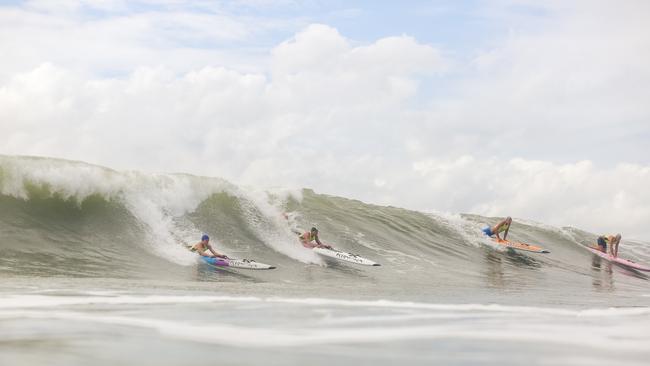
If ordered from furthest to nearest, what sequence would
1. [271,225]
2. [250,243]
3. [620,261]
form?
[620,261] → [271,225] → [250,243]

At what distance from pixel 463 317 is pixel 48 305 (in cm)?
542

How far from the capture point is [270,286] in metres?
13.5

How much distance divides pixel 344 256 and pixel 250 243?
9.86 feet

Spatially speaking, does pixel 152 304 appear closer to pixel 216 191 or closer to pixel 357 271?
pixel 357 271

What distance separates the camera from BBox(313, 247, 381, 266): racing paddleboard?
745 inches

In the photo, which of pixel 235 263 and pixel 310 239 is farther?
pixel 310 239

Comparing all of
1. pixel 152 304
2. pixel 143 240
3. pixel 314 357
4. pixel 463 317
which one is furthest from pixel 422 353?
pixel 143 240

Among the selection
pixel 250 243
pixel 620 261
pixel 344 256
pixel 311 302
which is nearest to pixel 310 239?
pixel 344 256

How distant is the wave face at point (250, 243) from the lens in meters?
14.6

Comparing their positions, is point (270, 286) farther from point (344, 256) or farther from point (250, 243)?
point (250, 243)

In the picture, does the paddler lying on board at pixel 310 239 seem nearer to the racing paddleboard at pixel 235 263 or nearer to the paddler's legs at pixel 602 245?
the racing paddleboard at pixel 235 263

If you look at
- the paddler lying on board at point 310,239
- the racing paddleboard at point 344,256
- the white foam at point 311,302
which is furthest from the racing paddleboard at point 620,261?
the white foam at point 311,302

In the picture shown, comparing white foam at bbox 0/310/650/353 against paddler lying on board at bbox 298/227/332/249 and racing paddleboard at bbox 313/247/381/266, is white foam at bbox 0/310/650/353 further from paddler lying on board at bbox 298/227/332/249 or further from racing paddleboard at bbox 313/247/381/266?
paddler lying on board at bbox 298/227/332/249

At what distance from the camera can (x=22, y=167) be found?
67.5ft
